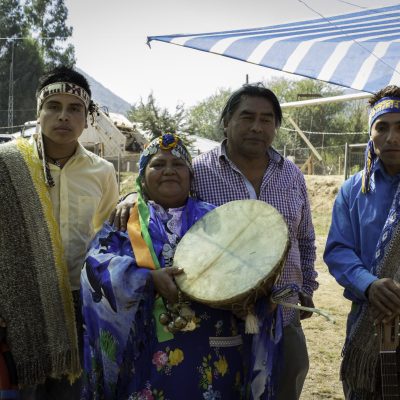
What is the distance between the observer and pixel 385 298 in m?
2.08

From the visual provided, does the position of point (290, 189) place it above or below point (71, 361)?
above

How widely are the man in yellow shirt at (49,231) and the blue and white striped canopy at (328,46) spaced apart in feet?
9.60

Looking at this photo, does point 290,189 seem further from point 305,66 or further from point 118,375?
point 305,66

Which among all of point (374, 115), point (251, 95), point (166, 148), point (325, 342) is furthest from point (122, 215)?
point (325, 342)

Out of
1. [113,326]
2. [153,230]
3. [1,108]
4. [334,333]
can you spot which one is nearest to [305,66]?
[334,333]

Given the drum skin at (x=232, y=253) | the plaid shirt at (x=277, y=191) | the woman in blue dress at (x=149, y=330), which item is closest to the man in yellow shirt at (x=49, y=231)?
the woman in blue dress at (x=149, y=330)

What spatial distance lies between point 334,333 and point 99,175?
3349mm

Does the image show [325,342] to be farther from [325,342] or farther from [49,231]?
[49,231]

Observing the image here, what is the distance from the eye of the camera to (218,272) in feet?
6.54

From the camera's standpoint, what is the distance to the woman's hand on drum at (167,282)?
1963 millimetres

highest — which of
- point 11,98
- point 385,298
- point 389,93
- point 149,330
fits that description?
point 11,98

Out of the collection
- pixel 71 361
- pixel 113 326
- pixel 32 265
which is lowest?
pixel 71 361

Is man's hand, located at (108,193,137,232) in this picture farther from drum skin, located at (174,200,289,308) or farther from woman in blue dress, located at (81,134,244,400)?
drum skin, located at (174,200,289,308)

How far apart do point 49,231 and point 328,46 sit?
4064mm
